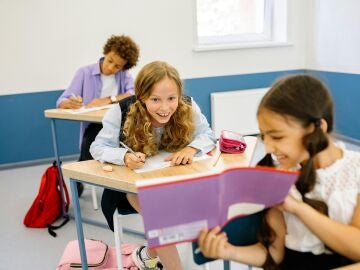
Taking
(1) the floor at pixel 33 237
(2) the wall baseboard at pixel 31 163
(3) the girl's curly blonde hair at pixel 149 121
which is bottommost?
(1) the floor at pixel 33 237

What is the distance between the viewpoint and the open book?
66 centimetres

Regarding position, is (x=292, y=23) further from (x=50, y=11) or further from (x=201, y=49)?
(x=50, y=11)

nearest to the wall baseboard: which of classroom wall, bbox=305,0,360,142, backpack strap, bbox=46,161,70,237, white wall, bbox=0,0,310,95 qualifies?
white wall, bbox=0,0,310,95

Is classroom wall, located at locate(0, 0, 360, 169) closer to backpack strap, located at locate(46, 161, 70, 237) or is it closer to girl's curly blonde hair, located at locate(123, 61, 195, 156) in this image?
backpack strap, located at locate(46, 161, 70, 237)

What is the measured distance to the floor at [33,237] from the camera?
1.98 metres

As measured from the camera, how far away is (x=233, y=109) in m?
3.93

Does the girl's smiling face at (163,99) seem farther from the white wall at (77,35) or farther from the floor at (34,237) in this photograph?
the white wall at (77,35)

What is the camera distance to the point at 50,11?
333 cm

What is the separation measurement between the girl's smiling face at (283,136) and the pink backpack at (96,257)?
1214 mm

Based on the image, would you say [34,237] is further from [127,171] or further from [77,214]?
[127,171]

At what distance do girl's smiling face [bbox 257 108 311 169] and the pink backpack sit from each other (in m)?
1.21

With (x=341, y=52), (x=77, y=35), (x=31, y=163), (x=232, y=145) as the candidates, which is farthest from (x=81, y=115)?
(x=341, y=52)

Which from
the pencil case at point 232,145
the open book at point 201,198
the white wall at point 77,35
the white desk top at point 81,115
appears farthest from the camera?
the white wall at point 77,35

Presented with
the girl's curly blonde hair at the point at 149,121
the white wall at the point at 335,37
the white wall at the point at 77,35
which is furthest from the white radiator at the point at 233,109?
the girl's curly blonde hair at the point at 149,121
